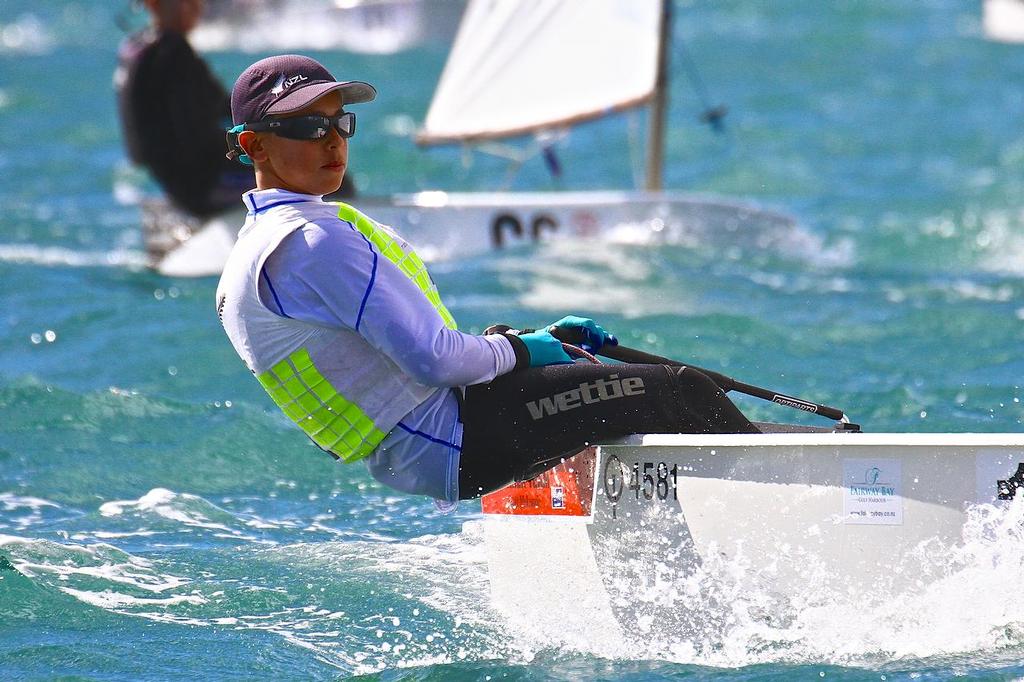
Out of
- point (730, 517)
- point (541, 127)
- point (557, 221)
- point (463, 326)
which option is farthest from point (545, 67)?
point (730, 517)

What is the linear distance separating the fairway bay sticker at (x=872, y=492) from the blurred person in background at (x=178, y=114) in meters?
4.70

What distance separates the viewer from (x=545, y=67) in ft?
27.4

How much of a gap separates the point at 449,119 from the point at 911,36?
28.3 feet

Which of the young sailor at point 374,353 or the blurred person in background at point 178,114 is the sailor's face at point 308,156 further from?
the blurred person in background at point 178,114

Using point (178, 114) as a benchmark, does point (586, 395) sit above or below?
below

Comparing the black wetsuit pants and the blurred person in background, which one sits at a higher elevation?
the blurred person in background

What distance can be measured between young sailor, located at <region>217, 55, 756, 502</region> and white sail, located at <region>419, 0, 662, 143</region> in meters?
5.27

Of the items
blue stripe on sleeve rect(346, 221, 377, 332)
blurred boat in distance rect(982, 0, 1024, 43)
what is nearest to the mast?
blue stripe on sleeve rect(346, 221, 377, 332)

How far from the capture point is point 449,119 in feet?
28.0

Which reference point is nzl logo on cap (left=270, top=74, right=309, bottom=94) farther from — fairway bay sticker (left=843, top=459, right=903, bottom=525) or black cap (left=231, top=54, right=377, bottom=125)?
fairway bay sticker (left=843, top=459, right=903, bottom=525)

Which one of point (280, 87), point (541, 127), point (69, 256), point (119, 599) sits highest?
point (541, 127)

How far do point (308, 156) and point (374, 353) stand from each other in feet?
1.34

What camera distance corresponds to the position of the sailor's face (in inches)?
112

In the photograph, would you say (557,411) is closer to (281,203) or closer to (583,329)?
(583,329)
